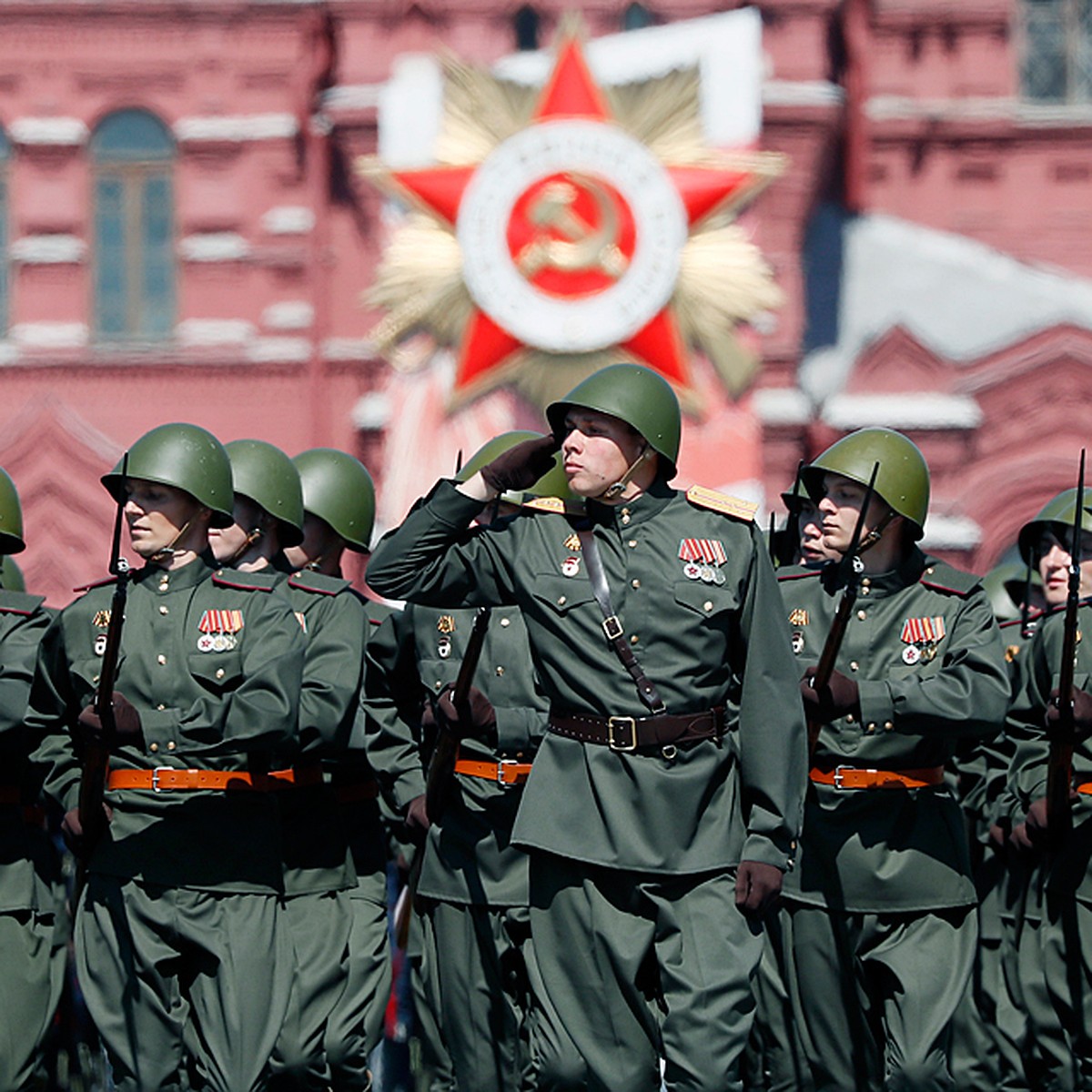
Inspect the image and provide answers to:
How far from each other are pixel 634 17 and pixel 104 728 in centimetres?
1199

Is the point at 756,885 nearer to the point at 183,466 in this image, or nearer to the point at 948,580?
the point at 948,580

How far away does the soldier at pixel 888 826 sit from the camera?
19.4 ft

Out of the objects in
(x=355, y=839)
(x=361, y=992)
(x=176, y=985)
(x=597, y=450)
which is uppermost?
(x=597, y=450)

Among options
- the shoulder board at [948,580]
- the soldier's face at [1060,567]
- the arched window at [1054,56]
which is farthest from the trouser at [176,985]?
the arched window at [1054,56]

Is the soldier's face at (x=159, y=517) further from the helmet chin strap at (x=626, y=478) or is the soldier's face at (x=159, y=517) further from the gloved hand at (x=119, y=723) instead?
the helmet chin strap at (x=626, y=478)

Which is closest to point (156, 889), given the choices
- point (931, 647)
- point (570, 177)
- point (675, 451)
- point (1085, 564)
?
point (675, 451)

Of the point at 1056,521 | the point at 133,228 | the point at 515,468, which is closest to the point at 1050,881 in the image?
the point at 1056,521

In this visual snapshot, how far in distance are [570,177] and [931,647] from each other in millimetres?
10480

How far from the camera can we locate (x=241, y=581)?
6.13 m

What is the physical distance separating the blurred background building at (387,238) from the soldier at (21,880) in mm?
9607

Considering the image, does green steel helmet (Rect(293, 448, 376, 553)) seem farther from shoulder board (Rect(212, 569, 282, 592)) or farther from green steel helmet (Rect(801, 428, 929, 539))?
green steel helmet (Rect(801, 428, 929, 539))

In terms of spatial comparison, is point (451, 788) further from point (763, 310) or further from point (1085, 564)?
point (763, 310)

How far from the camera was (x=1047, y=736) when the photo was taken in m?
6.82

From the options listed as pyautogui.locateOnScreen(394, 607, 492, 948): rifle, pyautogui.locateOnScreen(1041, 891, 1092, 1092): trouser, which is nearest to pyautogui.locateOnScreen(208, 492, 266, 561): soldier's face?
pyautogui.locateOnScreen(394, 607, 492, 948): rifle
